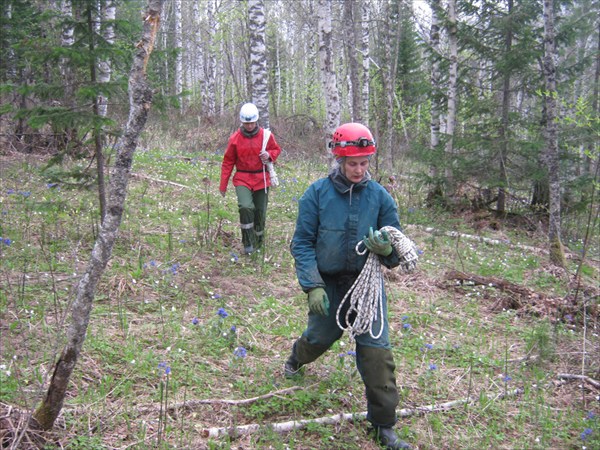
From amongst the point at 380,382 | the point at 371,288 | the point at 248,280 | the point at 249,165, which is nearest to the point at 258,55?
the point at 249,165

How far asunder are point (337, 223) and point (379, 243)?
40 cm

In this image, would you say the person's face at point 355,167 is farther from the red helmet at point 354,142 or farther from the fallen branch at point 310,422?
the fallen branch at point 310,422

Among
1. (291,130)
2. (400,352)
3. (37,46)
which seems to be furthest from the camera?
(291,130)

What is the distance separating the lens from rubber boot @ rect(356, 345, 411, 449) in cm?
369

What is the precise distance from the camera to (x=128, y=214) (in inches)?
342

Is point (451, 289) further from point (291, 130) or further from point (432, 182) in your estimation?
point (291, 130)

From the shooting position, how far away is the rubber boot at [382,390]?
3.69 metres

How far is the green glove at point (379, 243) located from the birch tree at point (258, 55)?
34.3 feet

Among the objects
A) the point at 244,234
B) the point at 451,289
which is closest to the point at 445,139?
the point at 451,289

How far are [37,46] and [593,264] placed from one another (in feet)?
31.9

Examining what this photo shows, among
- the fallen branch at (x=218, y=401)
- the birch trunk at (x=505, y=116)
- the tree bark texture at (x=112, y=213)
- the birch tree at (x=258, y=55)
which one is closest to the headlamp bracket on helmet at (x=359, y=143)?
the tree bark texture at (x=112, y=213)

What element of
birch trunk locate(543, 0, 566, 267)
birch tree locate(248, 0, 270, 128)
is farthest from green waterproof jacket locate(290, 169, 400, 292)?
birch tree locate(248, 0, 270, 128)

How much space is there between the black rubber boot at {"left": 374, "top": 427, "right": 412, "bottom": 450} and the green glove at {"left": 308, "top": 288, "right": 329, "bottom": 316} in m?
0.96

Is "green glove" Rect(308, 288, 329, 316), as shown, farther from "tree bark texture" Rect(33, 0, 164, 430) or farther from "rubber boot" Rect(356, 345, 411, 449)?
"tree bark texture" Rect(33, 0, 164, 430)
